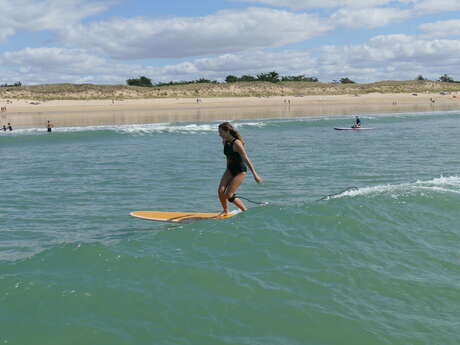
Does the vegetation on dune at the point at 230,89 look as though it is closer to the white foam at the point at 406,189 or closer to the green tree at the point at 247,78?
the green tree at the point at 247,78

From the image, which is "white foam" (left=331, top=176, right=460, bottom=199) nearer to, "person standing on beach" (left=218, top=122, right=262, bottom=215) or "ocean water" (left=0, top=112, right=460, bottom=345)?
"ocean water" (left=0, top=112, right=460, bottom=345)

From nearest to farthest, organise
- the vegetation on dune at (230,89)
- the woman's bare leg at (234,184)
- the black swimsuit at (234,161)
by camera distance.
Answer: the black swimsuit at (234,161) → the woman's bare leg at (234,184) → the vegetation on dune at (230,89)

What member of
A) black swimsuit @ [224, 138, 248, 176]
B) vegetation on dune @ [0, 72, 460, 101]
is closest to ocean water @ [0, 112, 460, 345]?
black swimsuit @ [224, 138, 248, 176]

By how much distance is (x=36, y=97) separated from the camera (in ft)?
220

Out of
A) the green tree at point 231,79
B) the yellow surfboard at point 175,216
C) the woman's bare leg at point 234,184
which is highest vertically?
the green tree at point 231,79

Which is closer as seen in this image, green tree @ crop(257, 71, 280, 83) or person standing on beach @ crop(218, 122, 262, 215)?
person standing on beach @ crop(218, 122, 262, 215)

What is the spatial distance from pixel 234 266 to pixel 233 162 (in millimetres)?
2529

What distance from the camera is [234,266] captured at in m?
5.64

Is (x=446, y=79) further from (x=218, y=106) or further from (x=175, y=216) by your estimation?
(x=175, y=216)

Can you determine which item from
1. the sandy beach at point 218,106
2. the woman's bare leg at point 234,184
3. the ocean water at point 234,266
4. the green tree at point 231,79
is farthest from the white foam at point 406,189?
the green tree at point 231,79

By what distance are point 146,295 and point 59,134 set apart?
2842 centimetres

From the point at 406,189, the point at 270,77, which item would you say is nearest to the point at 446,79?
the point at 270,77

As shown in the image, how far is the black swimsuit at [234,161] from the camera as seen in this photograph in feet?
25.3

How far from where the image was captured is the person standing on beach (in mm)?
7539
